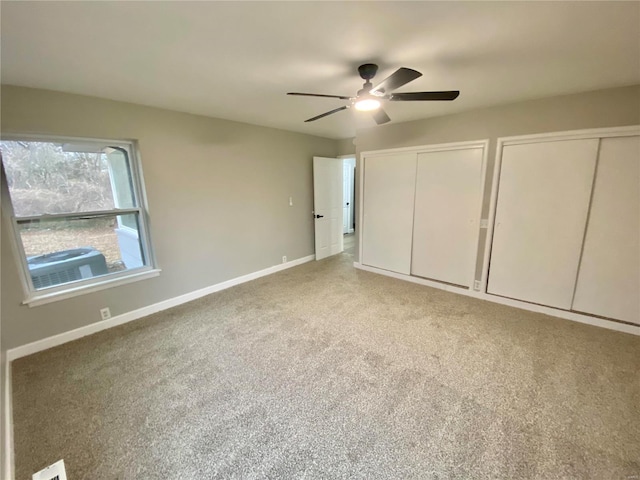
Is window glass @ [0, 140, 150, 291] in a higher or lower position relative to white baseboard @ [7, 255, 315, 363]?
higher

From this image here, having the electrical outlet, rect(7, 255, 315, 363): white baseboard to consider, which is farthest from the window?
rect(7, 255, 315, 363): white baseboard

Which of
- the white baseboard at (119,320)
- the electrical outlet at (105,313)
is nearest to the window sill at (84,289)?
the electrical outlet at (105,313)

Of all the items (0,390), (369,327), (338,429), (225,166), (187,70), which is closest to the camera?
(338,429)

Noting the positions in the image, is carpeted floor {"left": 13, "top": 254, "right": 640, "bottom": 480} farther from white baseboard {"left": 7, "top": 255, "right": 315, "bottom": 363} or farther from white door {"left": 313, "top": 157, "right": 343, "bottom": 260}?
white door {"left": 313, "top": 157, "right": 343, "bottom": 260}

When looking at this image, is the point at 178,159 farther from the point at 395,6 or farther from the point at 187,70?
the point at 395,6

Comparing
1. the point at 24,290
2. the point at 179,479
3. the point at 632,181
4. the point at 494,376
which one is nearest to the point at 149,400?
the point at 179,479

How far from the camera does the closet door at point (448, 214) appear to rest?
11.0 ft

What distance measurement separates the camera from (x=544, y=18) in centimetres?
142

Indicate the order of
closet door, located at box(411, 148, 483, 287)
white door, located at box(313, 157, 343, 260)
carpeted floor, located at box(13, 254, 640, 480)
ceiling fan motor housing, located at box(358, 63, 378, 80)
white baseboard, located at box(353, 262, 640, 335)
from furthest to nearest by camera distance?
white door, located at box(313, 157, 343, 260) < closet door, located at box(411, 148, 483, 287) < white baseboard, located at box(353, 262, 640, 335) < ceiling fan motor housing, located at box(358, 63, 378, 80) < carpeted floor, located at box(13, 254, 640, 480)

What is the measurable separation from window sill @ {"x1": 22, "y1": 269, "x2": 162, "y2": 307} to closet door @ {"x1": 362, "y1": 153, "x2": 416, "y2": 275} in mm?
3070

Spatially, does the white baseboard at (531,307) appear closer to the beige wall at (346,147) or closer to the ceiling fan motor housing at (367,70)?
the beige wall at (346,147)

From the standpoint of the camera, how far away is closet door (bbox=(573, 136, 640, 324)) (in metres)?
2.48

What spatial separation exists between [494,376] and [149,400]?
2557 millimetres

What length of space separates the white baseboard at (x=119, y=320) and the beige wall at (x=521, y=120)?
2.98 meters
